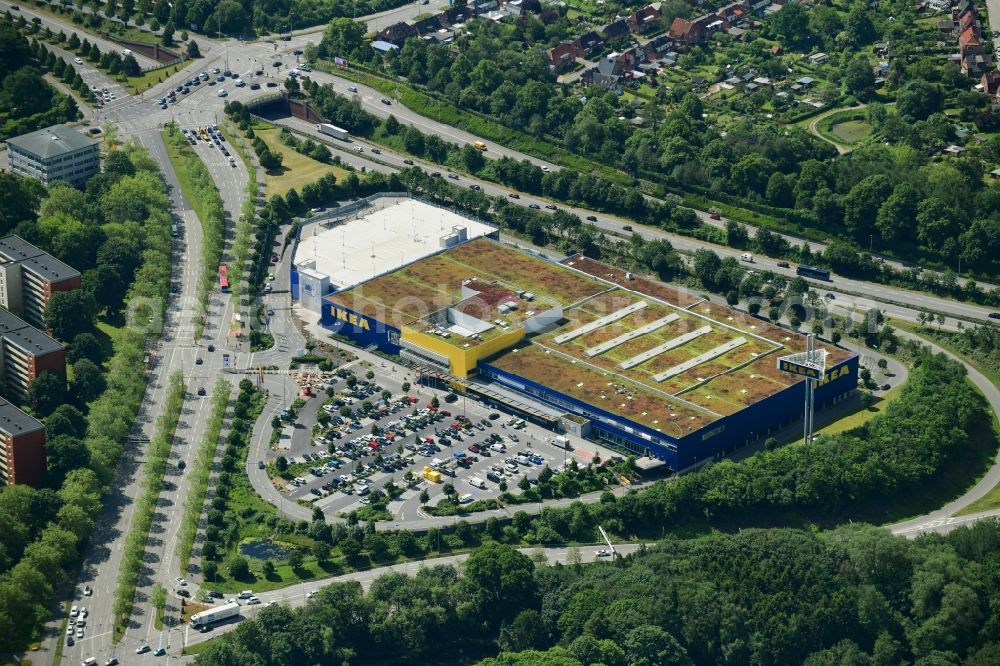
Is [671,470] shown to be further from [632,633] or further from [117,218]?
[117,218]

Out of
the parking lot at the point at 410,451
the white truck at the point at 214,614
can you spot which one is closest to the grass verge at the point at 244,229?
the parking lot at the point at 410,451

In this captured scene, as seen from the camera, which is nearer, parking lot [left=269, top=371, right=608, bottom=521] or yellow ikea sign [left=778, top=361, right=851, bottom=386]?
parking lot [left=269, top=371, right=608, bottom=521]

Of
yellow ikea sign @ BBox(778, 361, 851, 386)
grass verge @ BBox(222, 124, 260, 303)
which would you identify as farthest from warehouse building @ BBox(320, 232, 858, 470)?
grass verge @ BBox(222, 124, 260, 303)

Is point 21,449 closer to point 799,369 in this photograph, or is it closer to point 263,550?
point 263,550


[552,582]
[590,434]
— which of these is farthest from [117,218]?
[552,582]

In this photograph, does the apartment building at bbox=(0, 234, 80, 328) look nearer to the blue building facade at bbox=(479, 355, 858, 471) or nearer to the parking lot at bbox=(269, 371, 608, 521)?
the parking lot at bbox=(269, 371, 608, 521)
